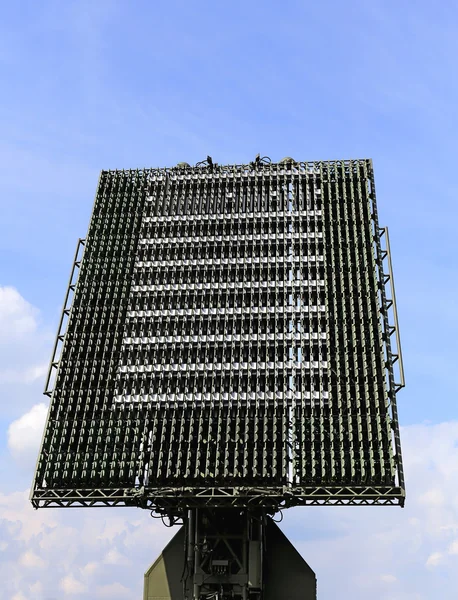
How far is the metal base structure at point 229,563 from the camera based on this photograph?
50.9 metres

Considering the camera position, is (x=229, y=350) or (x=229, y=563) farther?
(x=229, y=350)

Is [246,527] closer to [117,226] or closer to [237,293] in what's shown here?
[237,293]

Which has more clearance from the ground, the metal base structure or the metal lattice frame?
the metal lattice frame

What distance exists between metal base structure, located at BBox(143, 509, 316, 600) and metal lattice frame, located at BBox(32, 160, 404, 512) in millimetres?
2950

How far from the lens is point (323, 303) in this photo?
5531 centimetres

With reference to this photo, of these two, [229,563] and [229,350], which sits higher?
[229,350]

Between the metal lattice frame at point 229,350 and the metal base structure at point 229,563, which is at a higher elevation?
the metal lattice frame at point 229,350

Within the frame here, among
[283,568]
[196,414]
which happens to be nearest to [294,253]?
[196,414]

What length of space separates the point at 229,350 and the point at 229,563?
47.6ft

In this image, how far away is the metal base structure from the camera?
50.9 metres

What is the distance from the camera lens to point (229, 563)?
169ft

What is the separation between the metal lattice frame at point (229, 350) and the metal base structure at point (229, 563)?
9.68 ft

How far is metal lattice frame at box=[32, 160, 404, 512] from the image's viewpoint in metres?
49.0

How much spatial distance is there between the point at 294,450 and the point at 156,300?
15.9 meters
